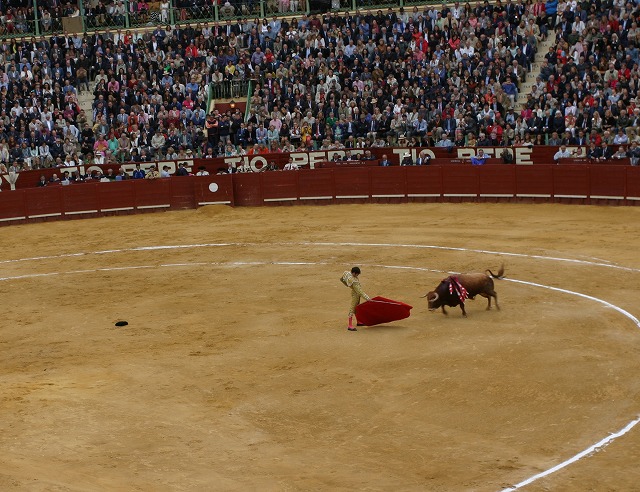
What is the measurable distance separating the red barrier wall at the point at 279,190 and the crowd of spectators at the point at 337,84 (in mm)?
1889

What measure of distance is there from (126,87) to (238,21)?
6.05m

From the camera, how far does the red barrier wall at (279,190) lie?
35.9m

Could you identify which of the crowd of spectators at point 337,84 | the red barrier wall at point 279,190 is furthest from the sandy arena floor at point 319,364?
the crowd of spectators at point 337,84

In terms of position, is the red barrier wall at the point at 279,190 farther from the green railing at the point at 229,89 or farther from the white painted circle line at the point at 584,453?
the white painted circle line at the point at 584,453

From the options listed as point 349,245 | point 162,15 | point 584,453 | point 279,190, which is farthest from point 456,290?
point 162,15

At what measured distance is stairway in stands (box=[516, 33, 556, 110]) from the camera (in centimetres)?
3959

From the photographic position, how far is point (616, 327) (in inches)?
813

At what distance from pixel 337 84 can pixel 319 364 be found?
23.8m

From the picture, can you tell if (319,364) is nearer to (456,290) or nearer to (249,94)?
(456,290)

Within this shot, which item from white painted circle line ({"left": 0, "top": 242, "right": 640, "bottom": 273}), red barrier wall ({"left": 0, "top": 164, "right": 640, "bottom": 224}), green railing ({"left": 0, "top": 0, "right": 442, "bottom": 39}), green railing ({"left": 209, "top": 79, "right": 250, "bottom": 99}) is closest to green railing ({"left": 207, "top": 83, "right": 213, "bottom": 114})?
green railing ({"left": 209, "top": 79, "right": 250, "bottom": 99})

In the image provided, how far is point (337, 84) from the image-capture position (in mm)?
41719

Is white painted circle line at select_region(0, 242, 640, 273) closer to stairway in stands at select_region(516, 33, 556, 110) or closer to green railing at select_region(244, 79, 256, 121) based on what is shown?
stairway in stands at select_region(516, 33, 556, 110)

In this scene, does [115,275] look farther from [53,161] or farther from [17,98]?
[17,98]

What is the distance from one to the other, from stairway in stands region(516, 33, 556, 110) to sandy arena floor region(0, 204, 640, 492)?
8582mm
